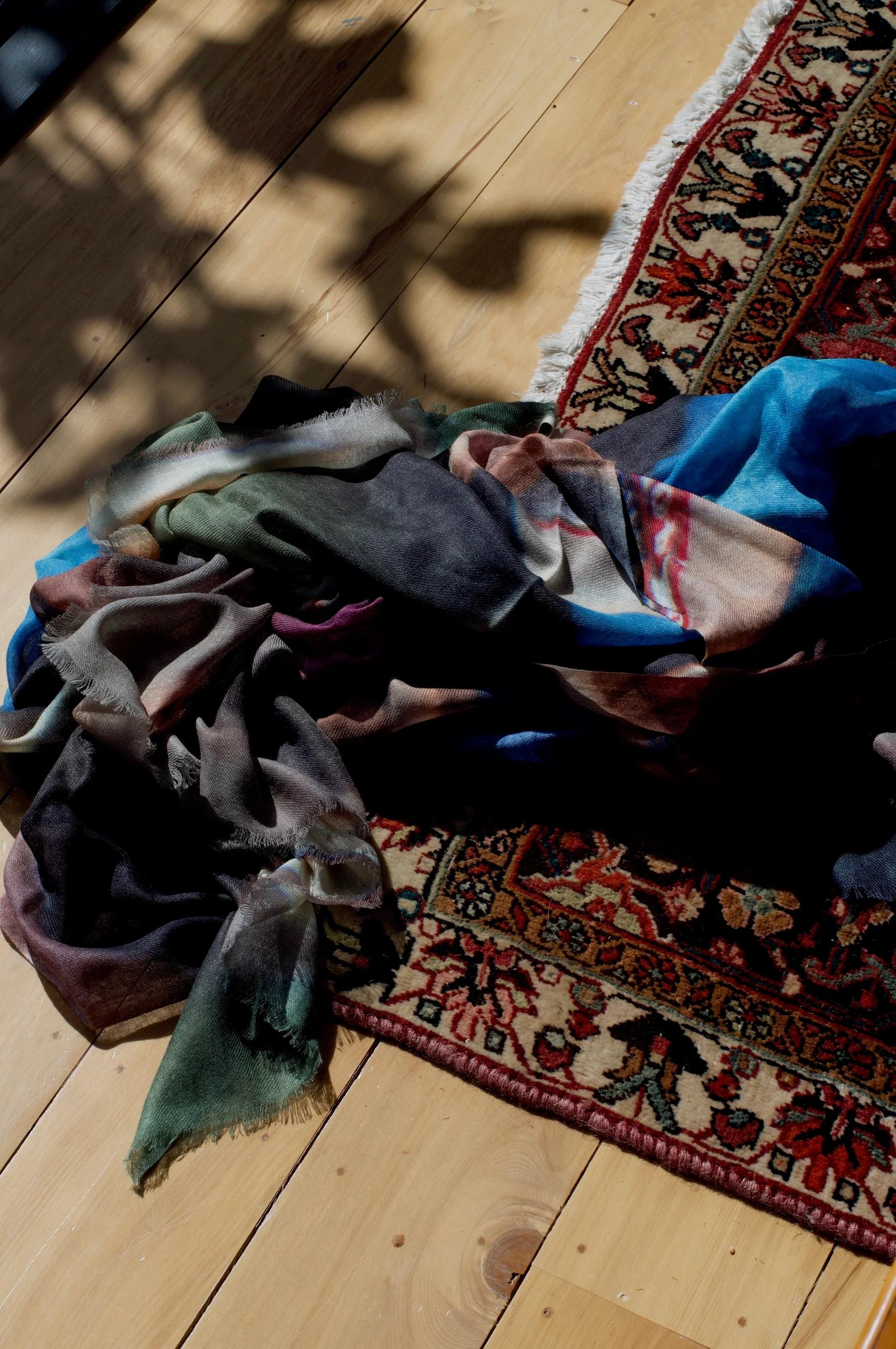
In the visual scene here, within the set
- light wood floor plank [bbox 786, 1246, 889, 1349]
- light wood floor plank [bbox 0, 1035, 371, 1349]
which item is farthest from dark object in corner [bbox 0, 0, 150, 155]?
light wood floor plank [bbox 786, 1246, 889, 1349]

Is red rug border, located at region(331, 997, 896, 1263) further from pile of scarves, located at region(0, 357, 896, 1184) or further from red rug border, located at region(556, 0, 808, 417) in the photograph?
red rug border, located at region(556, 0, 808, 417)

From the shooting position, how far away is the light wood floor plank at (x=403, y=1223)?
3.48 feet

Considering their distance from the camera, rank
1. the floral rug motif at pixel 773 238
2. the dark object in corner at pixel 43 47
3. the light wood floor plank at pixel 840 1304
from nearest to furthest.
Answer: the light wood floor plank at pixel 840 1304 → the floral rug motif at pixel 773 238 → the dark object in corner at pixel 43 47

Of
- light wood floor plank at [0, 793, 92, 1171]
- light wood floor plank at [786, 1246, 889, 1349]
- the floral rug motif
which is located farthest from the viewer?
the floral rug motif

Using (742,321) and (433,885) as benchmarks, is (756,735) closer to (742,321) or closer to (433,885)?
(433,885)

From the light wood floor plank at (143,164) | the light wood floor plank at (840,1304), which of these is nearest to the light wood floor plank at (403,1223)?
the light wood floor plank at (840,1304)

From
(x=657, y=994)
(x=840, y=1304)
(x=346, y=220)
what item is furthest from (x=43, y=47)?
(x=840, y=1304)

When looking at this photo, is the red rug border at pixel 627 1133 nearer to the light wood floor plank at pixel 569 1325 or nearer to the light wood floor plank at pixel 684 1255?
the light wood floor plank at pixel 684 1255

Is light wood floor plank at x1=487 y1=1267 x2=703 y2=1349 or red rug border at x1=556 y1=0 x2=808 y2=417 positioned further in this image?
red rug border at x1=556 y1=0 x2=808 y2=417

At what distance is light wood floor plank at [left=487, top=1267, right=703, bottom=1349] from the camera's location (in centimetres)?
105

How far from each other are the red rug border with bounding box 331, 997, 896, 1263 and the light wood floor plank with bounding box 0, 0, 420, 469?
35.2 inches

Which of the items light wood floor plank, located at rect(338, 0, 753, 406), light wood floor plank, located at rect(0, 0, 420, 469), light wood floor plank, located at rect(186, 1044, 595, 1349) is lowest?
light wood floor plank, located at rect(186, 1044, 595, 1349)

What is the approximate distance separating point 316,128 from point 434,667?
95 cm

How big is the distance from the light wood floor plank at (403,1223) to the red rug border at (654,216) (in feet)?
2.82
